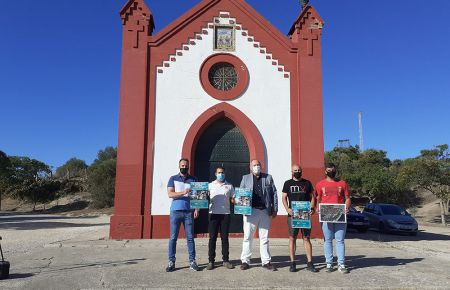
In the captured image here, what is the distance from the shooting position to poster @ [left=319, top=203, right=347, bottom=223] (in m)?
6.79

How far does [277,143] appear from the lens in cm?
1248

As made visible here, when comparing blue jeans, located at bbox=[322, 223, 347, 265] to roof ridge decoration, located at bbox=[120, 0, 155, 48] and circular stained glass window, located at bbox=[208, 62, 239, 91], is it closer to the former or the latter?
circular stained glass window, located at bbox=[208, 62, 239, 91]

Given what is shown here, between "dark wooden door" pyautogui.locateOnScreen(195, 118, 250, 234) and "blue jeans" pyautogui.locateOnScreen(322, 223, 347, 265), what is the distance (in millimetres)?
5569

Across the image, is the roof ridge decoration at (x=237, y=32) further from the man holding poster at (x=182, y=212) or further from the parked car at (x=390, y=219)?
the parked car at (x=390, y=219)

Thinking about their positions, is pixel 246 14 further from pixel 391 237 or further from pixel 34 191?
pixel 34 191

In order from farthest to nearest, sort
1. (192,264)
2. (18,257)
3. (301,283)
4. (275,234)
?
(275,234)
(18,257)
(192,264)
(301,283)

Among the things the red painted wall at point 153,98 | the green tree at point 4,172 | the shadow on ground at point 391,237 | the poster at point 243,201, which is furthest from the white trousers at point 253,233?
the green tree at point 4,172

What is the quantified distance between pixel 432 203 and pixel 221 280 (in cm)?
3989

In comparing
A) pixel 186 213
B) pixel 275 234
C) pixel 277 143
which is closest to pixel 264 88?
pixel 277 143

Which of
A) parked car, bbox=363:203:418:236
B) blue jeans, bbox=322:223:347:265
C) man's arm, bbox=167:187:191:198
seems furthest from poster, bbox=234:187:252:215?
parked car, bbox=363:203:418:236

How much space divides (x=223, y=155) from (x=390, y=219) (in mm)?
9664

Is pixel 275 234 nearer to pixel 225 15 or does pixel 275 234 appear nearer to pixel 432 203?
pixel 225 15

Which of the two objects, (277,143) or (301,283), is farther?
(277,143)

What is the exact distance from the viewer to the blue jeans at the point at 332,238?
6730 millimetres
